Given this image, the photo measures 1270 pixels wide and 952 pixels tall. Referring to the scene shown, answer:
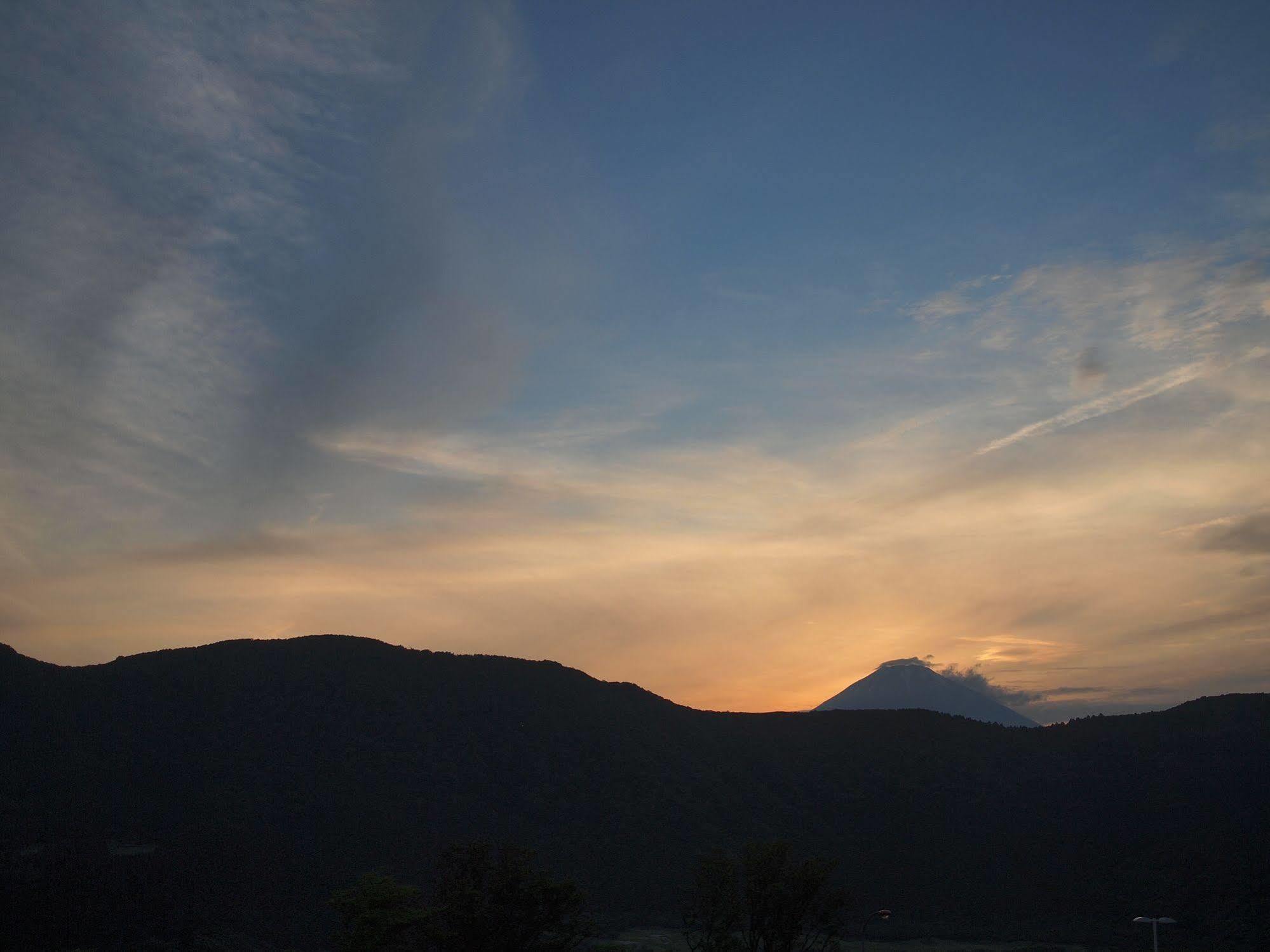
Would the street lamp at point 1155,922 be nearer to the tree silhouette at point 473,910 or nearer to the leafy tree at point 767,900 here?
the leafy tree at point 767,900

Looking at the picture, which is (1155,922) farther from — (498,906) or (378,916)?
(378,916)

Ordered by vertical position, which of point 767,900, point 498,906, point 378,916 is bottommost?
point 378,916

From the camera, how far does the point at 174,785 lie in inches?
3442

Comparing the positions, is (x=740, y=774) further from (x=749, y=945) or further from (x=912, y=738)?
(x=749, y=945)

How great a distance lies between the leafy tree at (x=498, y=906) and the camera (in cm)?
3525

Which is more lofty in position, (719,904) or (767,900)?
(767,900)

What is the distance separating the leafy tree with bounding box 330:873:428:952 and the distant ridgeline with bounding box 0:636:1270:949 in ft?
110

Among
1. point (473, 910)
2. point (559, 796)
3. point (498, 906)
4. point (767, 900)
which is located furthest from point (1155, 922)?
point (559, 796)

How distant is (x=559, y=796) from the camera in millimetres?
98000

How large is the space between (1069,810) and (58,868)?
91.0 meters

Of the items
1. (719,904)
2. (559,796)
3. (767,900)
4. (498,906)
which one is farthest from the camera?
(559,796)

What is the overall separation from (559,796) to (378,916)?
6443 centimetres

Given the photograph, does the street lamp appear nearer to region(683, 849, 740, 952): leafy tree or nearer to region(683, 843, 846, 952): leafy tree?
region(683, 843, 846, 952): leafy tree

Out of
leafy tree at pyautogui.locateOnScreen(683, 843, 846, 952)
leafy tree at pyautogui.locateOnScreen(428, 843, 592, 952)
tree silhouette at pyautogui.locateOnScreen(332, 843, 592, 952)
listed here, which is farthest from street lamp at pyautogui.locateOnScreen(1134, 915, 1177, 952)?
tree silhouette at pyautogui.locateOnScreen(332, 843, 592, 952)
